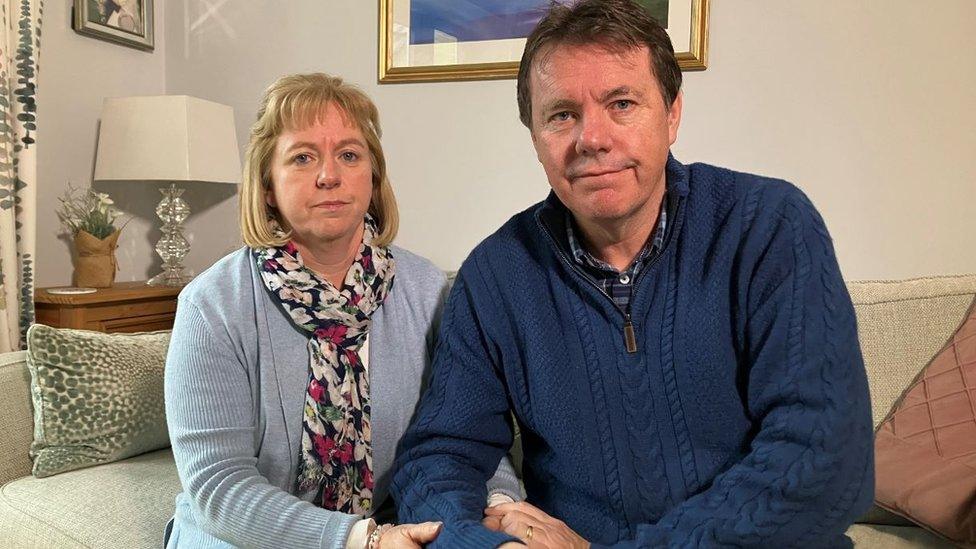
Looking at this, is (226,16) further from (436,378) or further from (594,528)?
(594,528)

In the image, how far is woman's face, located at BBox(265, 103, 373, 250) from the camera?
140 cm

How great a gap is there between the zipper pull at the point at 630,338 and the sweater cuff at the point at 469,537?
0.33m

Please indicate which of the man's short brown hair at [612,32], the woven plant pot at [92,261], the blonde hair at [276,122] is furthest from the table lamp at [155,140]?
the man's short brown hair at [612,32]

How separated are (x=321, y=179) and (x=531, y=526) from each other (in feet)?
2.19

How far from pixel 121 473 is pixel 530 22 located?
6.32 ft

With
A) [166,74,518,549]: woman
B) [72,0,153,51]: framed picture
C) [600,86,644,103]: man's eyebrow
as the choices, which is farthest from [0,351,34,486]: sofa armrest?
[72,0,153,51]: framed picture

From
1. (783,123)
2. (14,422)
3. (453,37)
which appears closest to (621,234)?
(14,422)

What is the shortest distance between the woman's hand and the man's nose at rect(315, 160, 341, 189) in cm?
58

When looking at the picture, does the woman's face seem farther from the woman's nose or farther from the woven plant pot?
the woven plant pot

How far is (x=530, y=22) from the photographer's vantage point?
9.23 ft

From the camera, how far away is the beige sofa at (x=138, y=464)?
1.58 meters

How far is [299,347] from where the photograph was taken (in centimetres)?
141

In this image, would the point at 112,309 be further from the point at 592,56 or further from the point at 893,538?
the point at 893,538

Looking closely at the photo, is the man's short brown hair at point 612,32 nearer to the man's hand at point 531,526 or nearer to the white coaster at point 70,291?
the man's hand at point 531,526
